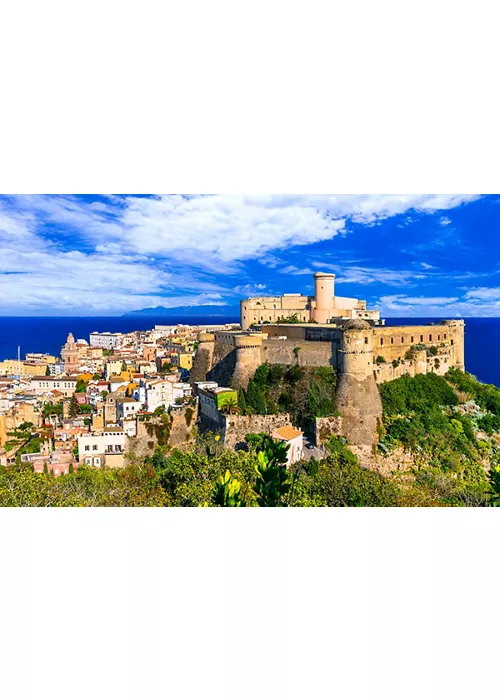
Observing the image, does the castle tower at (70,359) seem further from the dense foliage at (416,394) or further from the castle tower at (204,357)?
the dense foliage at (416,394)

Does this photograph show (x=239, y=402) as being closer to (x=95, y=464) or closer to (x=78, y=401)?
(x=95, y=464)

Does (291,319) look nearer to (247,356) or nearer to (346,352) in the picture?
(247,356)

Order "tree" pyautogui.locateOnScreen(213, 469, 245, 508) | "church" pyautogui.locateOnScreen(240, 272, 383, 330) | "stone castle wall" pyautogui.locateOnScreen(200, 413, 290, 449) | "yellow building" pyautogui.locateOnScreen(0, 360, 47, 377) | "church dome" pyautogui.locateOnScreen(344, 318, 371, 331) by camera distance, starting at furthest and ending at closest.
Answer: "yellow building" pyautogui.locateOnScreen(0, 360, 47, 377) < "church" pyautogui.locateOnScreen(240, 272, 383, 330) < "stone castle wall" pyautogui.locateOnScreen(200, 413, 290, 449) < "church dome" pyautogui.locateOnScreen(344, 318, 371, 331) < "tree" pyautogui.locateOnScreen(213, 469, 245, 508)

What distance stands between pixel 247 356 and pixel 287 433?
2760mm

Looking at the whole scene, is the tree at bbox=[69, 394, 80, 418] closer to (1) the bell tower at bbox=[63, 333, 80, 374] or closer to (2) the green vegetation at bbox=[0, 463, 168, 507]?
(1) the bell tower at bbox=[63, 333, 80, 374]

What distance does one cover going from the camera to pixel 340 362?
10320 millimetres

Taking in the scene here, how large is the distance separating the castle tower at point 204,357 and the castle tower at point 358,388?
456 cm

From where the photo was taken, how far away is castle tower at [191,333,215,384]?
1379cm

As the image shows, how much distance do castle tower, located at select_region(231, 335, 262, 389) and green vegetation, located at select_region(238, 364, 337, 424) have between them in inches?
8.8

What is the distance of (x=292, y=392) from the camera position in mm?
10766

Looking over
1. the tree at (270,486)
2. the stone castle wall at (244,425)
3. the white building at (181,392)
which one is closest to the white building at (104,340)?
the white building at (181,392)

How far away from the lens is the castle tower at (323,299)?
14.5 meters

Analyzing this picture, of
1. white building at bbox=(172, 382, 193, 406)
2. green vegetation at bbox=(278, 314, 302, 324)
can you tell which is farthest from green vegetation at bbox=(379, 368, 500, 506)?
white building at bbox=(172, 382, 193, 406)

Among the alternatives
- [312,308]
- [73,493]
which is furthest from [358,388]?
[73,493]
